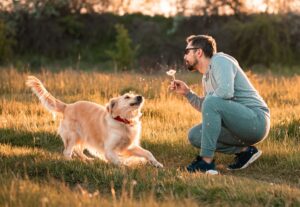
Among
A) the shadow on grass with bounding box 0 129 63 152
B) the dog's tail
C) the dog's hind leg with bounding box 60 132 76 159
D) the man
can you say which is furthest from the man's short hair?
the shadow on grass with bounding box 0 129 63 152

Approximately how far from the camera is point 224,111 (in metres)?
5.82

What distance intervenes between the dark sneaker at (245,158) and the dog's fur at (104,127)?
2.70ft

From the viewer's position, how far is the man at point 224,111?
19.0 ft

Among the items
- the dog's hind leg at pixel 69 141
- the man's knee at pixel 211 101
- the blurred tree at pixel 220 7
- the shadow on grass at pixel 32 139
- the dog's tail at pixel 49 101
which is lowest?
the shadow on grass at pixel 32 139

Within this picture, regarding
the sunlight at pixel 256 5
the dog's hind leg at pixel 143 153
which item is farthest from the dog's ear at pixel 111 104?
the sunlight at pixel 256 5

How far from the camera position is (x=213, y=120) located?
18.9 ft

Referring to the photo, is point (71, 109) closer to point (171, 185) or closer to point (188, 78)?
point (171, 185)

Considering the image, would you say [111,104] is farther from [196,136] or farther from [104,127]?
[196,136]

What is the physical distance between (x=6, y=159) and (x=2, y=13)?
2500cm

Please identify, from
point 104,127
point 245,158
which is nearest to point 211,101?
point 245,158

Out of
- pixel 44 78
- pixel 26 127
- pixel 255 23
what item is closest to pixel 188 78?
pixel 44 78

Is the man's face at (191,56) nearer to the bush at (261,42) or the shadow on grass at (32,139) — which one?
the shadow on grass at (32,139)

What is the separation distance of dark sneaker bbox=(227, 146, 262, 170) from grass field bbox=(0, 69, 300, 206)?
0.29 ft

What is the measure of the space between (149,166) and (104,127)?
946mm
